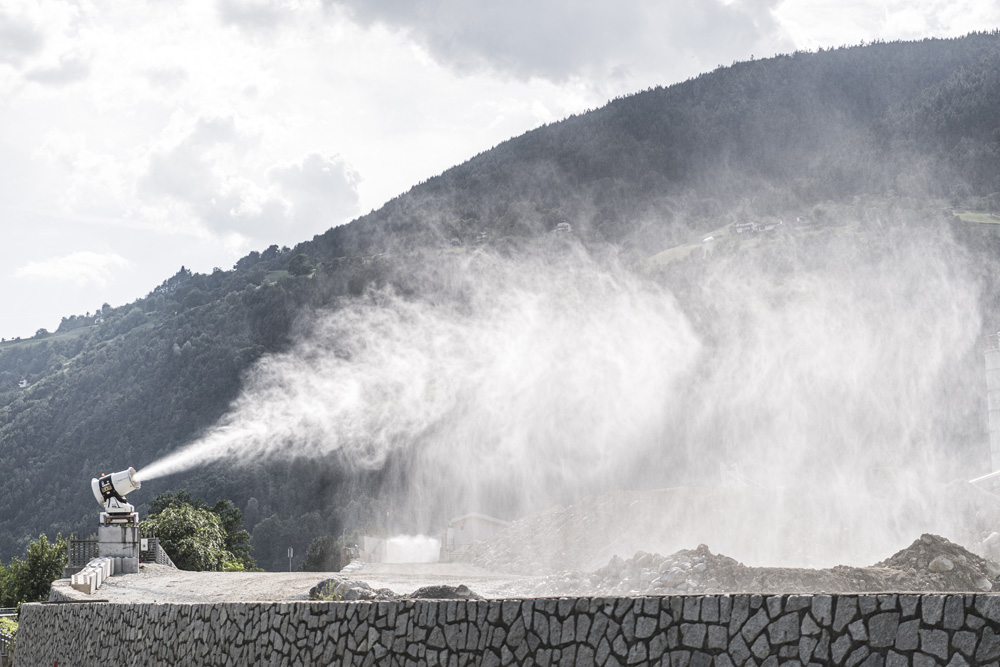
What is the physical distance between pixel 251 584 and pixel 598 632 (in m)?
21.4

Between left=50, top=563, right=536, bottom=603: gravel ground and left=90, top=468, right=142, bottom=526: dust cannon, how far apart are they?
206 cm

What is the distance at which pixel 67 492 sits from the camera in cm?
15688

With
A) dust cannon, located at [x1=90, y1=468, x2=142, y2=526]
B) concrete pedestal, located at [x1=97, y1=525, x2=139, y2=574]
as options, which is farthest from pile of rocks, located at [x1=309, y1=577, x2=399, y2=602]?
dust cannon, located at [x1=90, y1=468, x2=142, y2=526]

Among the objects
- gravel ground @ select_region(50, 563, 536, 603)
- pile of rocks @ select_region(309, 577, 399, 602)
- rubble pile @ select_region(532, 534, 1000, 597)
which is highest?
rubble pile @ select_region(532, 534, 1000, 597)

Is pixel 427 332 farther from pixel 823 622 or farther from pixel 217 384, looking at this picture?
pixel 823 622

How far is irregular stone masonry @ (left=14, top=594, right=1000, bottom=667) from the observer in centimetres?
736

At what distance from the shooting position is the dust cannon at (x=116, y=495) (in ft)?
118

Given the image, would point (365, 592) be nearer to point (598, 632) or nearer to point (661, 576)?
point (661, 576)

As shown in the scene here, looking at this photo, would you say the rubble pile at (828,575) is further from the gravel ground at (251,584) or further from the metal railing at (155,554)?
the metal railing at (155,554)

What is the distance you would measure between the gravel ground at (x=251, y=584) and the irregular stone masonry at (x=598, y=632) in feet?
32.1

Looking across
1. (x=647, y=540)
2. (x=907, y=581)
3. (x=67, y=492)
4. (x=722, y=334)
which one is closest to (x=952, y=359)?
(x=722, y=334)

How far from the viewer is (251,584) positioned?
2873 centimetres

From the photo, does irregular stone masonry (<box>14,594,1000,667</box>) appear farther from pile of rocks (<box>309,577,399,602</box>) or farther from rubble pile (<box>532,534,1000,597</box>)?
rubble pile (<box>532,534,1000,597</box>)

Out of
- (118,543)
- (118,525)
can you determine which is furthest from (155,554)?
(118,543)
